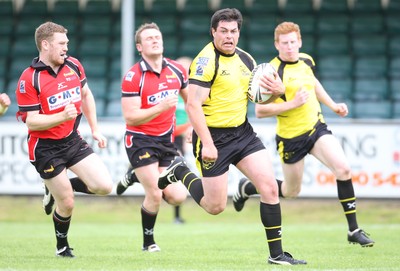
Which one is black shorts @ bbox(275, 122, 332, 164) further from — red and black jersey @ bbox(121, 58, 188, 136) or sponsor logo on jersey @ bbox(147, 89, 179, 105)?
sponsor logo on jersey @ bbox(147, 89, 179, 105)

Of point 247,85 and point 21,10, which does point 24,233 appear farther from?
point 21,10

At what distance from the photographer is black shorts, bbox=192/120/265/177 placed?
8.00 meters

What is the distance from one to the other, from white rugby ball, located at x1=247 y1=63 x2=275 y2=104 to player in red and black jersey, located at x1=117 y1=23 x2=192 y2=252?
1570 mm

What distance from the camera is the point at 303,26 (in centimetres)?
1969

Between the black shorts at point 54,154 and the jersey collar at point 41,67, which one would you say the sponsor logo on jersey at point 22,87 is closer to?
the jersey collar at point 41,67

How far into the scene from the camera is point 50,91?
337 inches

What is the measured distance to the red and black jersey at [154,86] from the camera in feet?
31.0

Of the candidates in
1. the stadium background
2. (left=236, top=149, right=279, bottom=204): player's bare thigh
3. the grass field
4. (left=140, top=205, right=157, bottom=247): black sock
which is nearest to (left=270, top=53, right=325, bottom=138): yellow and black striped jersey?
the grass field

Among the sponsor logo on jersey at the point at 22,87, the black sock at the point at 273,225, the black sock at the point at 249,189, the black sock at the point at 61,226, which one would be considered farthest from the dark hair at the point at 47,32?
the black sock at the point at 249,189

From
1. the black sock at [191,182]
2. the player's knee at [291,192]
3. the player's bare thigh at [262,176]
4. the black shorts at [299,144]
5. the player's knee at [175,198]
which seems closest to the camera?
the player's bare thigh at [262,176]

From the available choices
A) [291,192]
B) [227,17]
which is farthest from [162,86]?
[291,192]

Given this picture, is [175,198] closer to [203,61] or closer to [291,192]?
[291,192]

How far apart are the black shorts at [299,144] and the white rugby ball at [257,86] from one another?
2095 mm

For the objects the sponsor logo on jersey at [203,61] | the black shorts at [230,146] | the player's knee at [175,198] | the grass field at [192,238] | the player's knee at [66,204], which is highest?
the sponsor logo on jersey at [203,61]
